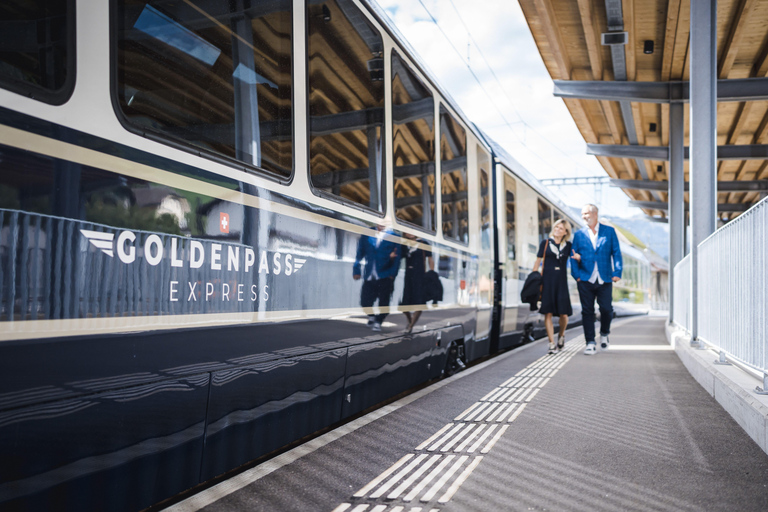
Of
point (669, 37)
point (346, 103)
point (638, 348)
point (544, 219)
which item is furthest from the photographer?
point (544, 219)

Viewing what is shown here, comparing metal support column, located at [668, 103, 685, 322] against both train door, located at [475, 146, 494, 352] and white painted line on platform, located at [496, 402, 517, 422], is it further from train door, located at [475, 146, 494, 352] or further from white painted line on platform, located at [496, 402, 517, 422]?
white painted line on platform, located at [496, 402, 517, 422]

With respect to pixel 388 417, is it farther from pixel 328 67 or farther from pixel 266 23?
pixel 266 23

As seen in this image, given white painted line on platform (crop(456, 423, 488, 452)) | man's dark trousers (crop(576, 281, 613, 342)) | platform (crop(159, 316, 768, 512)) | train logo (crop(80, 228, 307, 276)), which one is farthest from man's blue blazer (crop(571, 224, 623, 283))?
train logo (crop(80, 228, 307, 276))

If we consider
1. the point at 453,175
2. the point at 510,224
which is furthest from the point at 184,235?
the point at 510,224

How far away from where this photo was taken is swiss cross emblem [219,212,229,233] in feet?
9.39

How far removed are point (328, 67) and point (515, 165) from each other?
6667 millimetres

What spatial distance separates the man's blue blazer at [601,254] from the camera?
8.11 m

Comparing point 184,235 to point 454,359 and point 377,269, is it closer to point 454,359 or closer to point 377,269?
point 377,269

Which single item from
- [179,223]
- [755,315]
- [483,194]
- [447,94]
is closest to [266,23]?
[179,223]

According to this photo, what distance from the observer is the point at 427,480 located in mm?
3105

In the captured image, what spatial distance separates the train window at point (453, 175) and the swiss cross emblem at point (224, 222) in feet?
11.8

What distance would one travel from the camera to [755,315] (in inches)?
157

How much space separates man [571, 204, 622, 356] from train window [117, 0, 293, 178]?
5.51 meters

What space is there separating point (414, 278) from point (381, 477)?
250 centimetres
